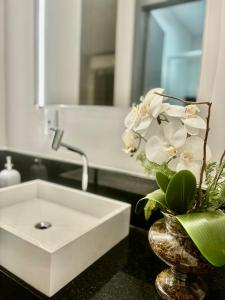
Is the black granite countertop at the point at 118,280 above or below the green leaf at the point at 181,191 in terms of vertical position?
below

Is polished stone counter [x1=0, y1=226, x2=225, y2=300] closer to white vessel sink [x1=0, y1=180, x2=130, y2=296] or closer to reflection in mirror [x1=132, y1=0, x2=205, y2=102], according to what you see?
white vessel sink [x1=0, y1=180, x2=130, y2=296]

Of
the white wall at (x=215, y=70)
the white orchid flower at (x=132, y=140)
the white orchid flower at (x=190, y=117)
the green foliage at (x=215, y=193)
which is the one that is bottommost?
the green foliage at (x=215, y=193)

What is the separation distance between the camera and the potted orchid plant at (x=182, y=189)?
551mm

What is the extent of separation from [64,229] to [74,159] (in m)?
0.40

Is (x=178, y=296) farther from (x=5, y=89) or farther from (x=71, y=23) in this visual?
(x=5, y=89)

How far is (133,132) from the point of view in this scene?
68 cm

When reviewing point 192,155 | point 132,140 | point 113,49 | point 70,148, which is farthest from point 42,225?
point 113,49

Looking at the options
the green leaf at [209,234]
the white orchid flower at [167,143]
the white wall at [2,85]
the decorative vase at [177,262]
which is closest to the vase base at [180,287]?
the decorative vase at [177,262]

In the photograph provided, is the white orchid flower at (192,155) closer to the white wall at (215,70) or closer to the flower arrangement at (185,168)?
the flower arrangement at (185,168)

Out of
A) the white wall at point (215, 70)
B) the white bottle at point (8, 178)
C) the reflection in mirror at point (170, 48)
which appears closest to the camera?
the white wall at point (215, 70)

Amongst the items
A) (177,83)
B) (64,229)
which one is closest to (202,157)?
(177,83)

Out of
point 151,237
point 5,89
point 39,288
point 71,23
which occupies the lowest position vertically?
point 39,288

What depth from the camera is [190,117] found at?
596 mm

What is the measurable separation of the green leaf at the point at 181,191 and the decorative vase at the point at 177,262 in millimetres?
30
